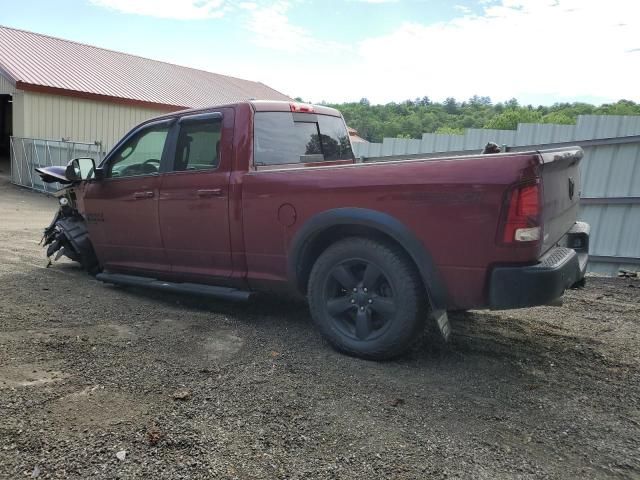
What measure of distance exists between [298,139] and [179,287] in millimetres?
1772

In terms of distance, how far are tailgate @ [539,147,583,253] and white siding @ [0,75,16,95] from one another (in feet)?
62.6

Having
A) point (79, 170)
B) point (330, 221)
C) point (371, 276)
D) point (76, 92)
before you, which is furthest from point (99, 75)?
point (371, 276)

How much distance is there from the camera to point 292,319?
496 centimetres

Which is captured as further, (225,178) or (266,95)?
(266,95)

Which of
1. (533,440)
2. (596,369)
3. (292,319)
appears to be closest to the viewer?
(533,440)

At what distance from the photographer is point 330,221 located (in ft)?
13.0

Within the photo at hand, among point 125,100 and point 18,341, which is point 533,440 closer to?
point 18,341

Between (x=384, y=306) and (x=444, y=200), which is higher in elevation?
(x=444, y=200)

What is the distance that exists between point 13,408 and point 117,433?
0.70m

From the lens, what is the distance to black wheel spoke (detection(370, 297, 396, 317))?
3756 mm

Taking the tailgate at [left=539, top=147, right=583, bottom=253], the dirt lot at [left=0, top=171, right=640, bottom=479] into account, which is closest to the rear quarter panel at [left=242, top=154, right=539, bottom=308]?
the tailgate at [left=539, top=147, right=583, bottom=253]

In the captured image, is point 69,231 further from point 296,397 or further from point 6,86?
point 6,86

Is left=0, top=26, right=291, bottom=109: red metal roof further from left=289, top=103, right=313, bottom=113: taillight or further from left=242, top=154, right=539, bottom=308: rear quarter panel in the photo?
left=242, top=154, right=539, bottom=308: rear quarter panel

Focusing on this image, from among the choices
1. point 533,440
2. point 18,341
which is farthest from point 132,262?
point 533,440
